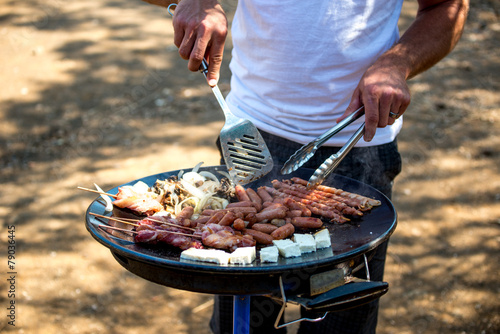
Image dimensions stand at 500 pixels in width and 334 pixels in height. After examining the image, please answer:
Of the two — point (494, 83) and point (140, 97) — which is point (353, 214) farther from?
point (494, 83)

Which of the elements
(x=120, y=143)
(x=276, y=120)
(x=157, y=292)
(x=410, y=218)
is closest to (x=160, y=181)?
(x=276, y=120)

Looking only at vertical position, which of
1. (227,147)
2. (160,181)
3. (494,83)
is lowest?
(494,83)

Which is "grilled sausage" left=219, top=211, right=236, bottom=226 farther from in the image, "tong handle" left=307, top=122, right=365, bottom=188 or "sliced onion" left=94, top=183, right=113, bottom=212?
"sliced onion" left=94, top=183, right=113, bottom=212

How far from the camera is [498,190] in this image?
5.50 m

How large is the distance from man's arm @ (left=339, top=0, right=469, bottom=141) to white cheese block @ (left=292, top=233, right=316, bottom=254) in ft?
1.75

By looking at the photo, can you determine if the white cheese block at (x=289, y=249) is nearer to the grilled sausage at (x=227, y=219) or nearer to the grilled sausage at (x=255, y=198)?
the grilled sausage at (x=227, y=219)

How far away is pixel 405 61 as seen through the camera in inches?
92.4

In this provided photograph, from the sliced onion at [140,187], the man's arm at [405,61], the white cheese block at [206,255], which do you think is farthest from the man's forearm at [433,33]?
the sliced onion at [140,187]

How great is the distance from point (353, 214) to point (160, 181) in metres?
1.07

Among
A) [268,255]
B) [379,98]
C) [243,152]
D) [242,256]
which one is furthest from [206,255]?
[379,98]

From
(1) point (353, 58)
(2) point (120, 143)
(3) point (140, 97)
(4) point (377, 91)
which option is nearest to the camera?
(4) point (377, 91)

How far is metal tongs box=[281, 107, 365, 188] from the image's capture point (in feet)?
6.89

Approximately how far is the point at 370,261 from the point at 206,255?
124cm

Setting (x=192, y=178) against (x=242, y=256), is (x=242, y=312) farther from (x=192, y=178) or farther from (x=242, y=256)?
(x=192, y=178)
